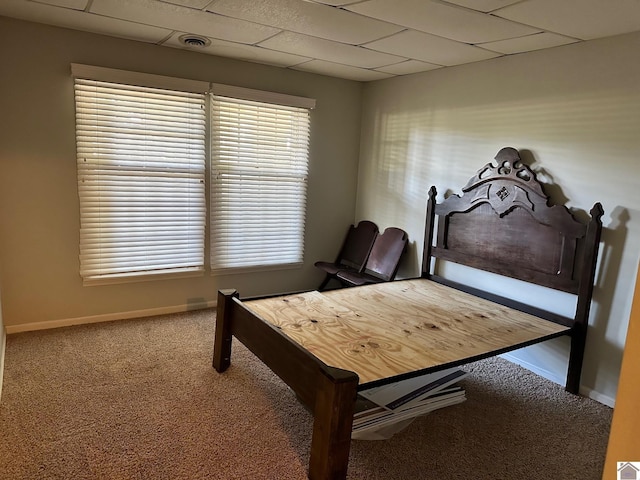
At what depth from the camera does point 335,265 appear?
14.5ft

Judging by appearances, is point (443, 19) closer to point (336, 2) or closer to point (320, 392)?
point (336, 2)

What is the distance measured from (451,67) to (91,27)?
2613 millimetres

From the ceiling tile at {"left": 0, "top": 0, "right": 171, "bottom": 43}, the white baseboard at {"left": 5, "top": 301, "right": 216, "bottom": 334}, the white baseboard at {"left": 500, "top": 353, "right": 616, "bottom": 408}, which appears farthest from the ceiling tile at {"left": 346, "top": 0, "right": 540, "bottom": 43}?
the white baseboard at {"left": 5, "top": 301, "right": 216, "bottom": 334}

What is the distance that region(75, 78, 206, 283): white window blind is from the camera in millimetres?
3293

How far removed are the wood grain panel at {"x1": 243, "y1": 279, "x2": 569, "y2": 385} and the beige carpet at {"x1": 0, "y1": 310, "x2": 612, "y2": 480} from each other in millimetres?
426

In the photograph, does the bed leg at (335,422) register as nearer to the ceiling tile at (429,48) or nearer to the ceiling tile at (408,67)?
the ceiling tile at (429,48)

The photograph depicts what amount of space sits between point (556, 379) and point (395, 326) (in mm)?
1219

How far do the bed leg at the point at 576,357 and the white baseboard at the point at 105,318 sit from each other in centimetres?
279

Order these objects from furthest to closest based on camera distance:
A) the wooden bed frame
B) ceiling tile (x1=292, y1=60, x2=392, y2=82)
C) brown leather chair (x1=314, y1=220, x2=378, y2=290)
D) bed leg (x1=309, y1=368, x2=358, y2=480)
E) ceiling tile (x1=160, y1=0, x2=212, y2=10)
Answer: brown leather chair (x1=314, y1=220, x2=378, y2=290) < ceiling tile (x1=292, y1=60, x2=392, y2=82) < ceiling tile (x1=160, y1=0, x2=212, y2=10) < the wooden bed frame < bed leg (x1=309, y1=368, x2=358, y2=480)

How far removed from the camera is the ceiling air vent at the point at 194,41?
10.3ft

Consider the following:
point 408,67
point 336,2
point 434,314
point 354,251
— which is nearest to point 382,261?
point 354,251

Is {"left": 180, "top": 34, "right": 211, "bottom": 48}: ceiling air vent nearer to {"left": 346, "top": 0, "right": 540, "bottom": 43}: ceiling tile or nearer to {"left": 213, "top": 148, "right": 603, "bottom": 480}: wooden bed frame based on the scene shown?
{"left": 346, "top": 0, "right": 540, "bottom": 43}: ceiling tile

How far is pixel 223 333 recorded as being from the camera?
2.76 meters

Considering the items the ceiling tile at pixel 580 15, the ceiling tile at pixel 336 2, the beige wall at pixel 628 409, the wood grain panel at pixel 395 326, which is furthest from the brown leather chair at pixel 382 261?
the beige wall at pixel 628 409
